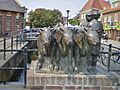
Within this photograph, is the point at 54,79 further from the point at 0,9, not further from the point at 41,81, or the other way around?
the point at 0,9

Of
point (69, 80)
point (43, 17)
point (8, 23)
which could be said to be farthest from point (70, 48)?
point (43, 17)

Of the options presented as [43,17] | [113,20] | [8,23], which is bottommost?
[8,23]

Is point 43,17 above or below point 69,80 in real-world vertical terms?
above

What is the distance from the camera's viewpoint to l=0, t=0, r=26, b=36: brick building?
4109 cm

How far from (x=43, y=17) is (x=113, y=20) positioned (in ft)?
64.4

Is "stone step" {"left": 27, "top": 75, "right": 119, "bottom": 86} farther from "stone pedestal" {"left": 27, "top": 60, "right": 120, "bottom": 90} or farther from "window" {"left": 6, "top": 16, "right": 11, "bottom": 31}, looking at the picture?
"window" {"left": 6, "top": 16, "right": 11, "bottom": 31}

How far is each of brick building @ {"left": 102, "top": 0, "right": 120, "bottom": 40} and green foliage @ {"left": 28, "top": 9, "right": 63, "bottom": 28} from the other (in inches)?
478

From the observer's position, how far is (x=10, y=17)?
4409cm

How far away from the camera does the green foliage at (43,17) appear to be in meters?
62.2

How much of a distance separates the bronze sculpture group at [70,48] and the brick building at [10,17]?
106ft

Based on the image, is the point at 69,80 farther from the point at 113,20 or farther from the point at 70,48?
the point at 113,20

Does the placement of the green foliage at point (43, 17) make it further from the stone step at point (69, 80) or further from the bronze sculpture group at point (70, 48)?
the stone step at point (69, 80)

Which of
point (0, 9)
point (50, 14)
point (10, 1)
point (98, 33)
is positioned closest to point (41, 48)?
point (98, 33)

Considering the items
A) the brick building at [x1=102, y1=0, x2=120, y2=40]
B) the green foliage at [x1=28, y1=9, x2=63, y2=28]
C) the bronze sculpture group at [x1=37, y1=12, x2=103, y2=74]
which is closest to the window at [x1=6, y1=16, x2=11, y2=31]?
the brick building at [x1=102, y1=0, x2=120, y2=40]
